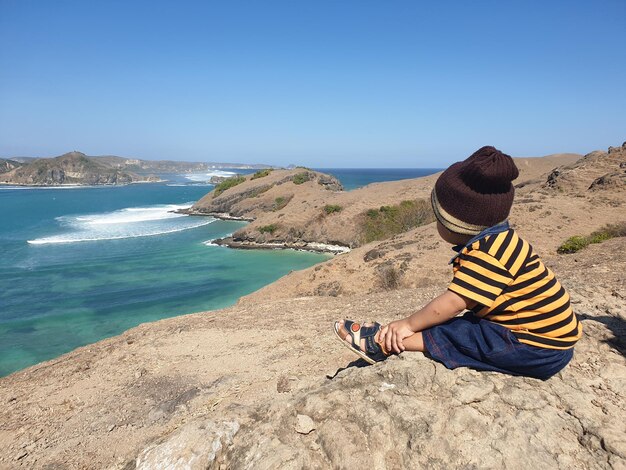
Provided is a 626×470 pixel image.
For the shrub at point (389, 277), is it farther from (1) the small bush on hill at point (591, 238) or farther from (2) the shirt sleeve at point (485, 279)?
(2) the shirt sleeve at point (485, 279)

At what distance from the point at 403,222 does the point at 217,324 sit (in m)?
22.3

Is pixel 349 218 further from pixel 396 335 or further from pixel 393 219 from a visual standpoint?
pixel 396 335

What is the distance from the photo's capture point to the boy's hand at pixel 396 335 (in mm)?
3172

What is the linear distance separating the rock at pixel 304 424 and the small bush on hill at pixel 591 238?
42.9 feet

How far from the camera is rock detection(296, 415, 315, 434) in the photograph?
281 centimetres

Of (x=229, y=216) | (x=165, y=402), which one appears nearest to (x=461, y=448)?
(x=165, y=402)

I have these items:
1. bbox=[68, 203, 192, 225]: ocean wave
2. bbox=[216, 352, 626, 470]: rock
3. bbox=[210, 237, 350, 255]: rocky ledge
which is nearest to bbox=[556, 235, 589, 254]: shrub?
bbox=[216, 352, 626, 470]: rock

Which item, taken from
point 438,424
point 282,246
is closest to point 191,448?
point 438,424

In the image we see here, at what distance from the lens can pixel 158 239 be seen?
115ft

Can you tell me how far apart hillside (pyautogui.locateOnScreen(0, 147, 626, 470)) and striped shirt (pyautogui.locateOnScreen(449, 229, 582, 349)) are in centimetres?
47

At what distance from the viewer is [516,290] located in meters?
2.70

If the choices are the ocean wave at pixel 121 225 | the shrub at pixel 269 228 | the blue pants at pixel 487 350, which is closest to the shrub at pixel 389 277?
the blue pants at pixel 487 350

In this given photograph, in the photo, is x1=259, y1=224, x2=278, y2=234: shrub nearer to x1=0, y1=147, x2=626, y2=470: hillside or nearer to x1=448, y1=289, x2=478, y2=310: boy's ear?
x1=0, y1=147, x2=626, y2=470: hillside

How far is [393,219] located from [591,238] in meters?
16.5
